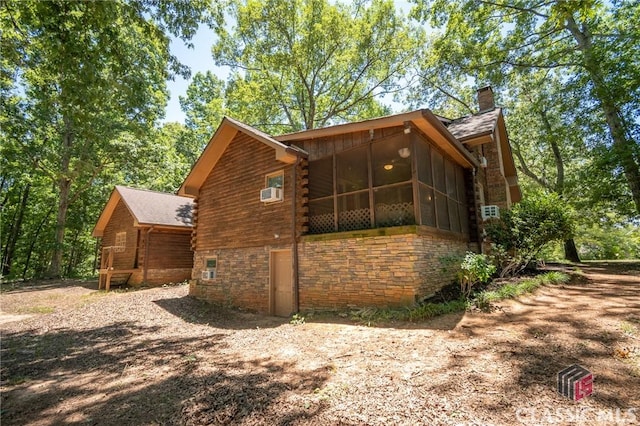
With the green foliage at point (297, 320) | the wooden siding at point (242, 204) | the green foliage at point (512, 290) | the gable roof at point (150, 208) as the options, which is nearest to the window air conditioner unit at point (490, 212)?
the green foliage at point (512, 290)

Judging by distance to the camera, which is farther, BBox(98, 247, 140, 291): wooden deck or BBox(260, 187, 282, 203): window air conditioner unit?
BBox(98, 247, 140, 291): wooden deck

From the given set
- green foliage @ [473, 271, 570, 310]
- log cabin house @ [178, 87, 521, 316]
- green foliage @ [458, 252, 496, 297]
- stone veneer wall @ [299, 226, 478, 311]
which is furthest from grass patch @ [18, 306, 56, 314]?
green foliage @ [473, 271, 570, 310]

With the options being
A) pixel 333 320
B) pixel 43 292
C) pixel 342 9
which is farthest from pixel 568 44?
pixel 43 292

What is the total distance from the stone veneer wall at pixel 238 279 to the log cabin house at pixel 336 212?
0.04 meters

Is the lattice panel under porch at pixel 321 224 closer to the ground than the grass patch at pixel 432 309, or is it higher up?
higher up

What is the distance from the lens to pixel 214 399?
3611 mm

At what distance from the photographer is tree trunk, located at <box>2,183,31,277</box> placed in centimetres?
2400

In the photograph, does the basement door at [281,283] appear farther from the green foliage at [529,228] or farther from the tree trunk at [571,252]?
the tree trunk at [571,252]

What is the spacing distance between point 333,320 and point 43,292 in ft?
50.3

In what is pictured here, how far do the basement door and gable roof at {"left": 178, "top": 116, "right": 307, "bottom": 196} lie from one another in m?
2.92

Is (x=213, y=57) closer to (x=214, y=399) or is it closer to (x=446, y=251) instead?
(x=446, y=251)

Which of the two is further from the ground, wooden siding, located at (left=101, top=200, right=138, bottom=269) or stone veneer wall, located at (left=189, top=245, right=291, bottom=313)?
wooden siding, located at (left=101, top=200, right=138, bottom=269)

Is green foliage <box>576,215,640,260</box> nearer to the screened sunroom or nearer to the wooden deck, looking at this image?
the screened sunroom

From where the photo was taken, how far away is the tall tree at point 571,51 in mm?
13438
